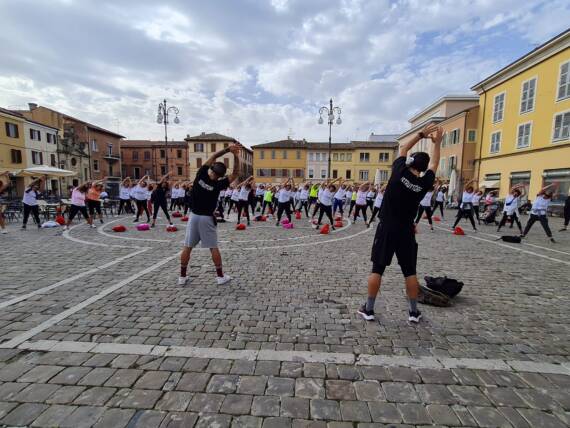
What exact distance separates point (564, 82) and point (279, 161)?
42.8 m

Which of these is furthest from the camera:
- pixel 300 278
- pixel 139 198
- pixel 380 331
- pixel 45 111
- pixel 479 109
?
pixel 45 111

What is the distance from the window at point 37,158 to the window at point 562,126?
55.3 meters

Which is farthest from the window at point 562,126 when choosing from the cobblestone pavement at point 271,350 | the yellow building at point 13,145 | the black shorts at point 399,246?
the yellow building at point 13,145

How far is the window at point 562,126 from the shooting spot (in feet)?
70.5

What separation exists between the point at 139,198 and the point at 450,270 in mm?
12879

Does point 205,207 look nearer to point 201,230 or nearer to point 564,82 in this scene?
point 201,230

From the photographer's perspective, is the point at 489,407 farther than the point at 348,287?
No

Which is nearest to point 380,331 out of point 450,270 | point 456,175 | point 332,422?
point 332,422

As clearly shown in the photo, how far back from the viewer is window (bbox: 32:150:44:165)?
38156mm

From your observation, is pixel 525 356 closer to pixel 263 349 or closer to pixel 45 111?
pixel 263 349

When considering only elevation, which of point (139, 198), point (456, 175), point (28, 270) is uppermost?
point (456, 175)

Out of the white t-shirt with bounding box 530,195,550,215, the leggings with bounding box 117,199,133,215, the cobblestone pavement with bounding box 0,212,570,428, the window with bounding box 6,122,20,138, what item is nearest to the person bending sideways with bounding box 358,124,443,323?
the cobblestone pavement with bounding box 0,212,570,428

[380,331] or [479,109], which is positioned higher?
[479,109]

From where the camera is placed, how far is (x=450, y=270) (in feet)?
21.4
